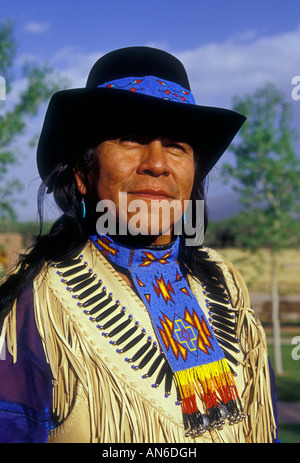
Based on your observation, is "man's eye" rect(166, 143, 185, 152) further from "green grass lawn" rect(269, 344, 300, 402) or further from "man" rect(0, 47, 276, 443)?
"green grass lawn" rect(269, 344, 300, 402)

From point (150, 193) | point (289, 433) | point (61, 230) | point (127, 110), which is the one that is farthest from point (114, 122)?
point (289, 433)

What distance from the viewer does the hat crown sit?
1909 millimetres

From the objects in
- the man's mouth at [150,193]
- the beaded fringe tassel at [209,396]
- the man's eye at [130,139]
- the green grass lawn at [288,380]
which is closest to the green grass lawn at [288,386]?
the green grass lawn at [288,380]

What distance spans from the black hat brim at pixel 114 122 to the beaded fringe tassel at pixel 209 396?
89cm

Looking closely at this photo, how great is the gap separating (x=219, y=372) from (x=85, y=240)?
0.74 m

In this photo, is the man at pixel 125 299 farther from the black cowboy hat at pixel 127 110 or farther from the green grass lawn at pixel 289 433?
the green grass lawn at pixel 289 433

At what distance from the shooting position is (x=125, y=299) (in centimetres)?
192

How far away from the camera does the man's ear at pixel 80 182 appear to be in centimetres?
197

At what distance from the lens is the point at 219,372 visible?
1928 millimetres

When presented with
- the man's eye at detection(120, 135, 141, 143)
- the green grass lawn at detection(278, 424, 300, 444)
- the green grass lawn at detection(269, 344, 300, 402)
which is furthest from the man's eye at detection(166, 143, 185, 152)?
the green grass lawn at detection(269, 344, 300, 402)

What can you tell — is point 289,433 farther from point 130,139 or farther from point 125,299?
point 130,139

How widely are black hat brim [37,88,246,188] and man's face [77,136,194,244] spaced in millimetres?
52

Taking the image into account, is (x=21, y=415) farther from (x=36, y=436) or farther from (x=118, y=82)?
(x=118, y=82)
